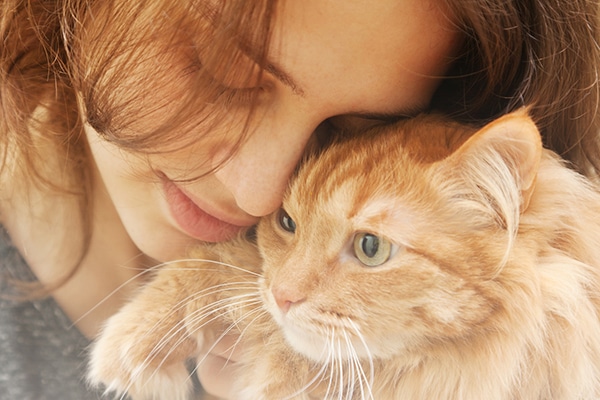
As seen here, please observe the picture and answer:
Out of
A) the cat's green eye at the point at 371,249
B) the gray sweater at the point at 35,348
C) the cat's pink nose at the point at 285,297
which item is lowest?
the gray sweater at the point at 35,348

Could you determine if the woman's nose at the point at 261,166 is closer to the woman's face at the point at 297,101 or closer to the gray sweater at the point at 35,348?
the woman's face at the point at 297,101

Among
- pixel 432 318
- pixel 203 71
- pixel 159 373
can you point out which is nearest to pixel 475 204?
pixel 432 318

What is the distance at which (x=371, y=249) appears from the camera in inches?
28.2

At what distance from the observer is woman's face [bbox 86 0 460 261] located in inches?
25.6

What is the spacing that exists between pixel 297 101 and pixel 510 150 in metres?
0.25

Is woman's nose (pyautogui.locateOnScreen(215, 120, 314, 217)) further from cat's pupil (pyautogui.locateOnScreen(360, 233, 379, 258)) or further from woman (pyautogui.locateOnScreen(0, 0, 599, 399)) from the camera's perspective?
cat's pupil (pyautogui.locateOnScreen(360, 233, 379, 258))

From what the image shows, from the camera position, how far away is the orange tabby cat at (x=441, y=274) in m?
0.67

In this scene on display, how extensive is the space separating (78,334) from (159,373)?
171 mm

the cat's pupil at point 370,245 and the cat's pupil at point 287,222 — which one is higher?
the cat's pupil at point 370,245

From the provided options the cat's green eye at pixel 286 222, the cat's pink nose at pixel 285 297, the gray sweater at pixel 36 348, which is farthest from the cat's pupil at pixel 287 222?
the gray sweater at pixel 36 348

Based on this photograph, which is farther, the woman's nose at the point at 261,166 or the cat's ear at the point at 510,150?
the woman's nose at the point at 261,166

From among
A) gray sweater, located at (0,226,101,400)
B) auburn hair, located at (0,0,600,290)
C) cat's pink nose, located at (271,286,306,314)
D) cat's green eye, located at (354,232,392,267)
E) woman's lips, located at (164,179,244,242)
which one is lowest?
gray sweater, located at (0,226,101,400)

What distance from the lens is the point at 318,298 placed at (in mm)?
730

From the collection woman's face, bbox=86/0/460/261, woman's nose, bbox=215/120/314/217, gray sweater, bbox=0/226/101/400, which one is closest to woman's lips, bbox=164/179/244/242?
woman's face, bbox=86/0/460/261
